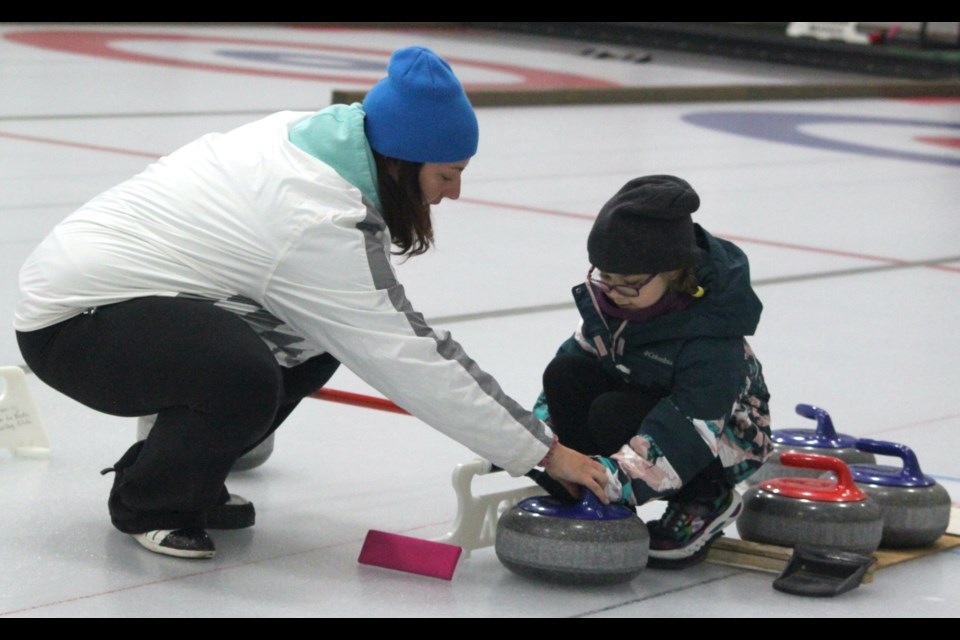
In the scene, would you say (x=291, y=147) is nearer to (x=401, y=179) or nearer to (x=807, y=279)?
(x=401, y=179)

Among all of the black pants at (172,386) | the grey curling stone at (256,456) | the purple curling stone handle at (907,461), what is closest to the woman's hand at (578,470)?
the black pants at (172,386)

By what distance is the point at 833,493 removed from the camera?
87.9 inches

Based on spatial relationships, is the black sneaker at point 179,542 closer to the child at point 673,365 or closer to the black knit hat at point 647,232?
the child at point 673,365

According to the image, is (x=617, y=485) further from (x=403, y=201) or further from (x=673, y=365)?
(x=403, y=201)

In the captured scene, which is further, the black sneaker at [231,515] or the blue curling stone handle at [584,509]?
the black sneaker at [231,515]

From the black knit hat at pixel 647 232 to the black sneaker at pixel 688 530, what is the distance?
339mm

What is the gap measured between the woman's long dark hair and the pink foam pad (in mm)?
391

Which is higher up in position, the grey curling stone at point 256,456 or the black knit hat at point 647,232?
the black knit hat at point 647,232

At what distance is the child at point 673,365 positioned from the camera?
2164mm

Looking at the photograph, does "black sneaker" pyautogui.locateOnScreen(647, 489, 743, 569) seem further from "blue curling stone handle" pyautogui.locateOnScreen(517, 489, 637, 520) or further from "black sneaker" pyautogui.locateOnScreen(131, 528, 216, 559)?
"black sneaker" pyautogui.locateOnScreen(131, 528, 216, 559)

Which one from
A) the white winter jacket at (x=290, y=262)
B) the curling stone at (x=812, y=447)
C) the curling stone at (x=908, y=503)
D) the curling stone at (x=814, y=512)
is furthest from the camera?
the curling stone at (x=812, y=447)

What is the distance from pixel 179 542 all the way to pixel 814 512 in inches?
33.6

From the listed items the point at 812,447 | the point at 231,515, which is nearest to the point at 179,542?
the point at 231,515

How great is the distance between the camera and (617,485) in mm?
2152
